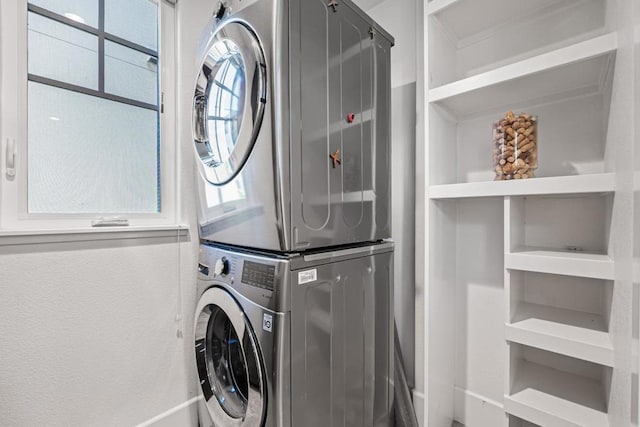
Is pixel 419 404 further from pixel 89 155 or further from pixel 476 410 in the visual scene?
pixel 89 155

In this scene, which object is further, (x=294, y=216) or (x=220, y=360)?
(x=220, y=360)

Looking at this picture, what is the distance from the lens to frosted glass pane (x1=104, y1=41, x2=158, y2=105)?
1.43 m

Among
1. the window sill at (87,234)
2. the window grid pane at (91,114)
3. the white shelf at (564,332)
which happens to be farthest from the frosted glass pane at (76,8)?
the white shelf at (564,332)

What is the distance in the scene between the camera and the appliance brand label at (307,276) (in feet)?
3.40

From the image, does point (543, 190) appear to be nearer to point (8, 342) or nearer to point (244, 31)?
point (244, 31)

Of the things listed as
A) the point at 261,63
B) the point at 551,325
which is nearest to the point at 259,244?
the point at 261,63

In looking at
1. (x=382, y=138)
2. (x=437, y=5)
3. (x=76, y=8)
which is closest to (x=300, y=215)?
(x=382, y=138)

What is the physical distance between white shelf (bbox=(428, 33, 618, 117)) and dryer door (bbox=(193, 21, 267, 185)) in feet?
2.80

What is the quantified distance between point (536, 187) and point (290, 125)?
960 millimetres

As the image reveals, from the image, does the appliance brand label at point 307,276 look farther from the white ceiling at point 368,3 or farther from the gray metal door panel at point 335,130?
the white ceiling at point 368,3

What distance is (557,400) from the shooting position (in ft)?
3.84

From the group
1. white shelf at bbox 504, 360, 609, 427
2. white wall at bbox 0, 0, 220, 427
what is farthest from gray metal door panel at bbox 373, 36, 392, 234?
white wall at bbox 0, 0, 220, 427

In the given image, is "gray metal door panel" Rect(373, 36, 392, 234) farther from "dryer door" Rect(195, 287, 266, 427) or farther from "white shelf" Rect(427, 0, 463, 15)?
"dryer door" Rect(195, 287, 266, 427)

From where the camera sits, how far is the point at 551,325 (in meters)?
1.18
